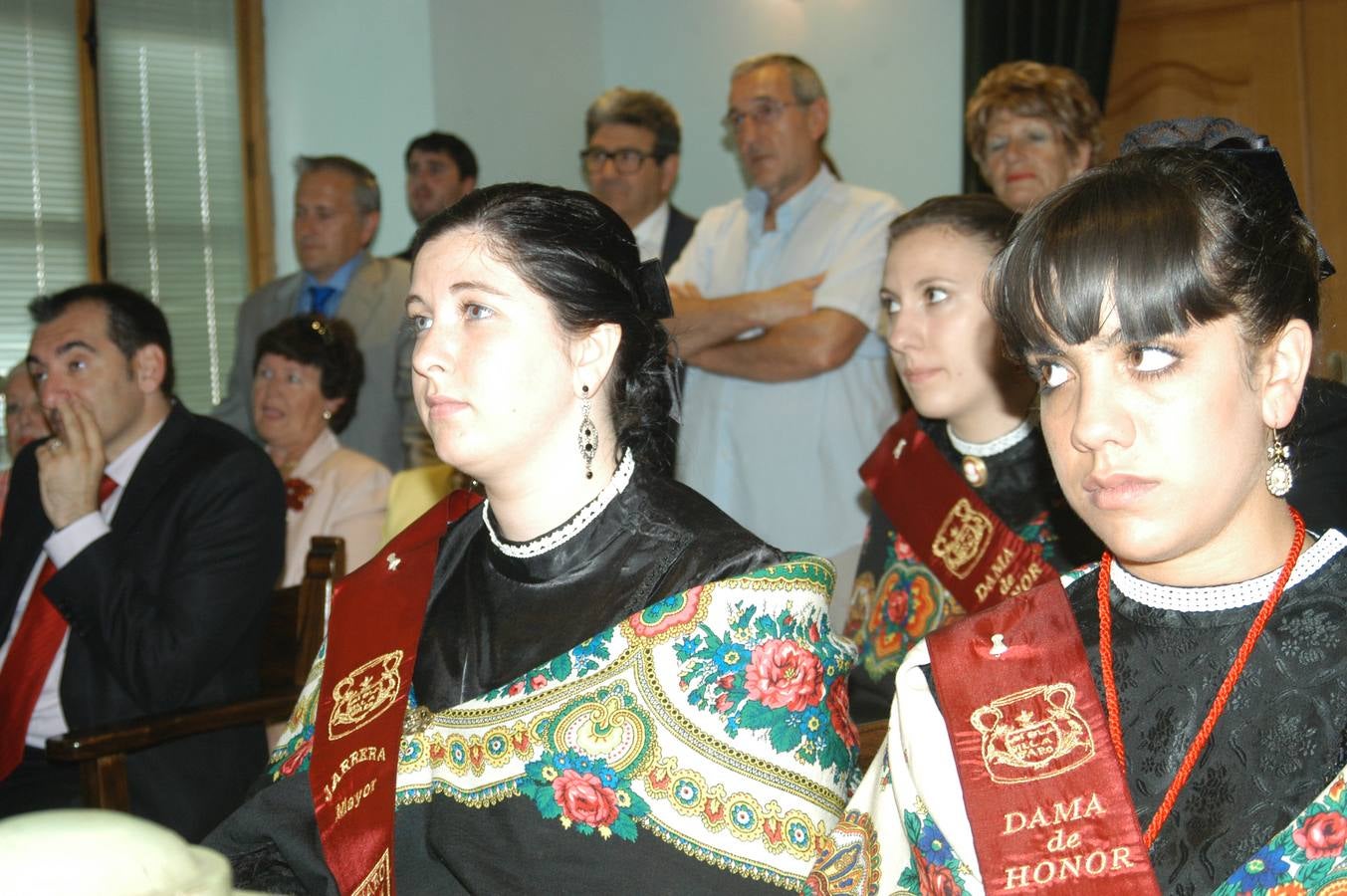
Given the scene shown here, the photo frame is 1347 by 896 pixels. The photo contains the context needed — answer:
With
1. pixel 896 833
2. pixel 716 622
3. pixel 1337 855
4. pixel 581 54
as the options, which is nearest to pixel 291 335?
pixel 581 54

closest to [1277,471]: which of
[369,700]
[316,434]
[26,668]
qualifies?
[369,700]

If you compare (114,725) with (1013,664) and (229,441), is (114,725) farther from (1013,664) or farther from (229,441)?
(1013,664)

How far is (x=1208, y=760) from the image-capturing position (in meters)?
1.28

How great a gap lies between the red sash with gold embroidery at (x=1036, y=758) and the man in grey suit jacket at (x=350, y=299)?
3410 mm

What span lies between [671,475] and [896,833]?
0.81 metres

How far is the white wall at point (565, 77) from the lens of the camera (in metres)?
5.18

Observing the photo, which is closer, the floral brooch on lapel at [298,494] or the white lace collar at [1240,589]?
the white lace collar at [1240,589]

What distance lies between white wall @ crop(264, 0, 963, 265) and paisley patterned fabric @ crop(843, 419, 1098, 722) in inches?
109

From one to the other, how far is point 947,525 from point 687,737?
96 centimetres

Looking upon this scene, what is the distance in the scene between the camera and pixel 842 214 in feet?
12.5

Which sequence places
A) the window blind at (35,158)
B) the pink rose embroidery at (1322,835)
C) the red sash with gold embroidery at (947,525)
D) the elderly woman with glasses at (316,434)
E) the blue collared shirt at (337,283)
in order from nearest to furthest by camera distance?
the pink rose embroidery at (1322,835) < the red sash with gold embroidery at (947,525) < the elderly woman with glasses at (316,434) < the blue collared shirt at (337,283) < the window blind at (35,158)

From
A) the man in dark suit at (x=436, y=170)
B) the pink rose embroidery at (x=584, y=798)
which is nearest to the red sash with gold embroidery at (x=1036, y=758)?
the pink rose embroidery at (x=584, y=798)

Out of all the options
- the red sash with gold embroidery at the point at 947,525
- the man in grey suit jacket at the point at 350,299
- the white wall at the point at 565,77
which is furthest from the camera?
the white wall at the point at 565,77

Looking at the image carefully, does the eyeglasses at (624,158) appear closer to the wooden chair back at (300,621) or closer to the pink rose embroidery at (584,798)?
the wooden chair back at (300,621)
